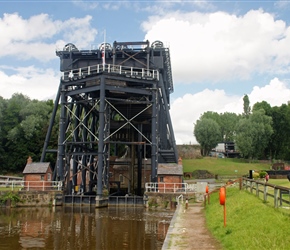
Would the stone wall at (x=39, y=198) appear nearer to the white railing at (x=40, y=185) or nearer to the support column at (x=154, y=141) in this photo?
the white railing at (x=40, y=185)

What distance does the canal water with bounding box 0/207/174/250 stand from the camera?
15029mm

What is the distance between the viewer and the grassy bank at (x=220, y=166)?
73.1 m

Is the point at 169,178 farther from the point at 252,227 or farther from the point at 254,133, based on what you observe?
the point at 254,133

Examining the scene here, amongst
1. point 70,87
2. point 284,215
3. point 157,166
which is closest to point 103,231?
point 284,215

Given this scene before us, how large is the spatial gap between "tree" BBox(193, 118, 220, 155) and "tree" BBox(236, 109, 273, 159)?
14.6 m

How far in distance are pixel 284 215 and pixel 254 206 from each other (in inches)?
126

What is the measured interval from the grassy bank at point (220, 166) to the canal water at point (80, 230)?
4980 cm

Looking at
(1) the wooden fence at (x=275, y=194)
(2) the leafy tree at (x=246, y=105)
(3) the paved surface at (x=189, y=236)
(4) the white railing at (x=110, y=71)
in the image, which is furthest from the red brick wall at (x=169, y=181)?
(2) the leafy tree at (x=246, y=105)

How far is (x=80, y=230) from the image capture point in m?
18.8

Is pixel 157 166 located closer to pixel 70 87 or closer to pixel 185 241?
pixel 70 87

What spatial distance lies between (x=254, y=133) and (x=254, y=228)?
245ft

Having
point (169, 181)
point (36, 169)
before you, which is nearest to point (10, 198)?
point (36, 169)

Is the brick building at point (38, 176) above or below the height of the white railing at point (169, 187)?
above

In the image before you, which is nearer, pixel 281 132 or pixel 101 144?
pixel 101 144
